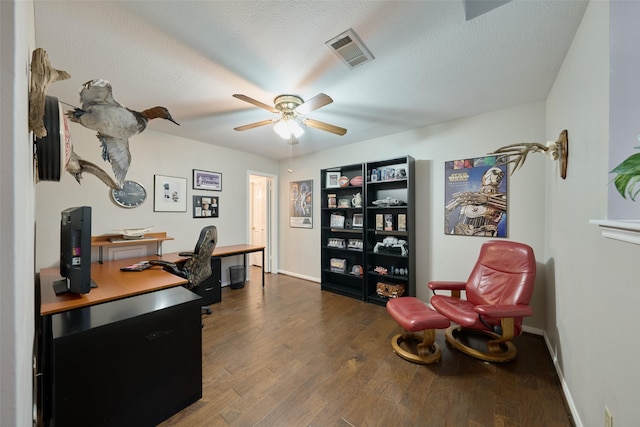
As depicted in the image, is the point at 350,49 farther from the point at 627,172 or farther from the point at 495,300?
the point at 495,300

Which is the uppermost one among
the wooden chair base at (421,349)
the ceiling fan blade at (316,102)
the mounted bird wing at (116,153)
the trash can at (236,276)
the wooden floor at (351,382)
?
the ceiling fan blade at (316,102)

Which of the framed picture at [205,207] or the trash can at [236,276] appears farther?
the trash can at [236,276]

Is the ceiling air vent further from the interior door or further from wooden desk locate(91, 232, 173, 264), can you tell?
the interior door

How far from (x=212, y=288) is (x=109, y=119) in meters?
2.81

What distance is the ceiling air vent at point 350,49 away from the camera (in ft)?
4.97

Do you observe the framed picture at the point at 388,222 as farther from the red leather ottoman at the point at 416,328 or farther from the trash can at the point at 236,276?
the trash can at the point at 236,276

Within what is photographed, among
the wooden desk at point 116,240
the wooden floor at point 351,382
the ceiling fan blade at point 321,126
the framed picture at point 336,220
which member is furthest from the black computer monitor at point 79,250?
the framed picture at point 336,220

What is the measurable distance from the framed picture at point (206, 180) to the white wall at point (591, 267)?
4355 mm

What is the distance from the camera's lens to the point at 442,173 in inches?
121

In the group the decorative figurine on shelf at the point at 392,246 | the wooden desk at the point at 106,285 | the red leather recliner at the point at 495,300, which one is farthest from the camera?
the decorative figurine on shelf at the point at 392,246

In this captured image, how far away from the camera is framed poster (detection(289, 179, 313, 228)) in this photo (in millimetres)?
4605

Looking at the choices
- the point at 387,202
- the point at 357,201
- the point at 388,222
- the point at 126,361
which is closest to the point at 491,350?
the point at 388,222

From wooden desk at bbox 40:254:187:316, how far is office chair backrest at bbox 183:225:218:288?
407 millimetres

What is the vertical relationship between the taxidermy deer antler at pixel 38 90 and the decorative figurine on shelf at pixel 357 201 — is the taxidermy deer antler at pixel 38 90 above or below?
above
